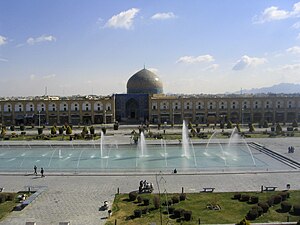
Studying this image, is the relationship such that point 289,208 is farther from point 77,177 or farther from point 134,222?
point 77,177

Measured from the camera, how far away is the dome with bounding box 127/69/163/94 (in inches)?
2415

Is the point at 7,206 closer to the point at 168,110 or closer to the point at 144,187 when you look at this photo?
the point at 144,187

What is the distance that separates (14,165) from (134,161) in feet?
27.1

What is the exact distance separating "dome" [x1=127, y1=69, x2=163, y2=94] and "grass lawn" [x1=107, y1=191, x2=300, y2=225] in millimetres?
44624

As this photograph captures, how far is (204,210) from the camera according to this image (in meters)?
15.1

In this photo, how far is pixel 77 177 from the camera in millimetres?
21109

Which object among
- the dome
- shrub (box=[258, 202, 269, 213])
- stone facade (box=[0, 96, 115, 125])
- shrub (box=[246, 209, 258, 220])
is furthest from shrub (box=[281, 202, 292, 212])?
the dome

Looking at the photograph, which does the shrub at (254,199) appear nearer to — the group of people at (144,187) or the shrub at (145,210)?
the shrub at (145,210)

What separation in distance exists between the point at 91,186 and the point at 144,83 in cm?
4320

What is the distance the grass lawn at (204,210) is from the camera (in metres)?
14.1

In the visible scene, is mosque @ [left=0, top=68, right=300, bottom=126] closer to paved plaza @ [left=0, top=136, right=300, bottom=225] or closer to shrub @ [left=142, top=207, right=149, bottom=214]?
paved plaza @ [left=0, top=136, right=300, bottom=225]

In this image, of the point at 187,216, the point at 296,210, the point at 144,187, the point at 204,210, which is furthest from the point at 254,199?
the point at 144,187

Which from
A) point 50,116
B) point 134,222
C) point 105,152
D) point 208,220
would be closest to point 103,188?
point 134,222

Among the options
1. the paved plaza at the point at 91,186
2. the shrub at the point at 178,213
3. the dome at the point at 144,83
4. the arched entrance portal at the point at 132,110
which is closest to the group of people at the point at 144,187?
the paved plaza at the point at 91,186
